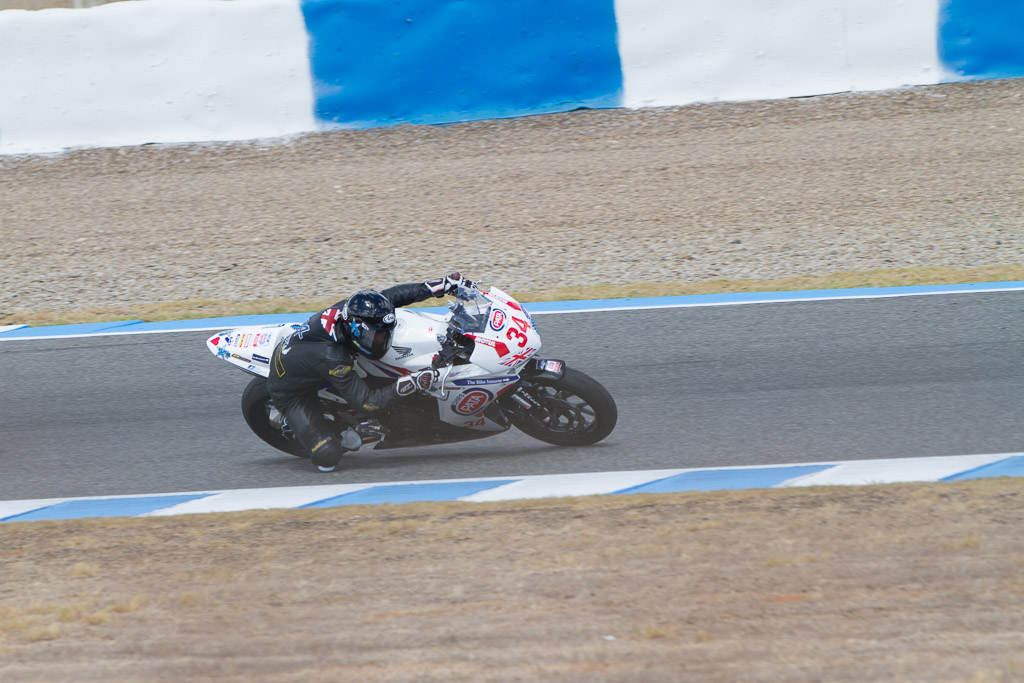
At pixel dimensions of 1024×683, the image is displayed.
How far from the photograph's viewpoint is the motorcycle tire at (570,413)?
6.35 metres

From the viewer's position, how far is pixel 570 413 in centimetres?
661

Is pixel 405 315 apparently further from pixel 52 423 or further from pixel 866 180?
pixel 866 180

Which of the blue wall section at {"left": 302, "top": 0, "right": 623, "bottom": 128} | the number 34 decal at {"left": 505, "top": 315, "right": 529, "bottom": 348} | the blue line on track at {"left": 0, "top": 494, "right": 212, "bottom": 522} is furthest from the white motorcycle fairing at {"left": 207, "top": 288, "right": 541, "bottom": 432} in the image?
the blue wall section at {"left": 302, "top": 0, "right": 623, "bottom": 128}

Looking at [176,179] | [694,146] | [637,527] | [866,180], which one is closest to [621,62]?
[694,146]

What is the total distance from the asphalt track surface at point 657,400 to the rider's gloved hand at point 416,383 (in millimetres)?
703

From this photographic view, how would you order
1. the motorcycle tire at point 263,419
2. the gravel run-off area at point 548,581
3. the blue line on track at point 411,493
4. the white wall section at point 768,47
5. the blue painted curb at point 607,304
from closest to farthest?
the gravel run-off area at point 548,581, the blue line on track at point 411,493, the motorcycle tire at point 263,419, the blue painted curb at point 607,304, the white wall section at point 768,47

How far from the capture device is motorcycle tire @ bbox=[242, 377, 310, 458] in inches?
259

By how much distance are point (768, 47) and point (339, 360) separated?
10389 millimetres

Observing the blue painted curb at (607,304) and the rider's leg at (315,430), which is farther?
the blue painted curb at (607,304)

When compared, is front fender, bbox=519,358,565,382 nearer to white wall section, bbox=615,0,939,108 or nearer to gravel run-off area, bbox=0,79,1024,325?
gravel run-off area, bbox=0,79,1024,325

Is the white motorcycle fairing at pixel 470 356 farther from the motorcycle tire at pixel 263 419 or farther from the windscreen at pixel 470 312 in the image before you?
the motorcycle tire at pixel 263 419

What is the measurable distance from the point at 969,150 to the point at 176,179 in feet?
34.1

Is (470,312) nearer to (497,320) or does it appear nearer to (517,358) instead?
(497,320)

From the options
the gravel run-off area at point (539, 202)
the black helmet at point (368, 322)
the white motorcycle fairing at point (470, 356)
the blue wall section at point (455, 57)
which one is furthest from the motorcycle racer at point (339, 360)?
the blue wall section at point (455, 57)
